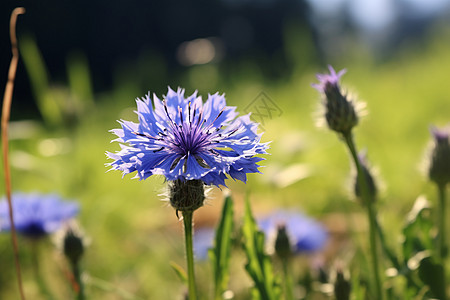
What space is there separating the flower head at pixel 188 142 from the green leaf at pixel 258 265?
214 millimetres

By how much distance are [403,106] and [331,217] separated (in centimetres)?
164

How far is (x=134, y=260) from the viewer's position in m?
2.02

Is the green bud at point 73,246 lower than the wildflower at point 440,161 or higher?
lower

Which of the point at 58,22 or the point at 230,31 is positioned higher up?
the point at 58,22

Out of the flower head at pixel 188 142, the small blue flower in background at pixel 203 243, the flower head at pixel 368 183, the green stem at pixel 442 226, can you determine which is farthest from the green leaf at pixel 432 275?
the small blue flower in background at pixel 203 243

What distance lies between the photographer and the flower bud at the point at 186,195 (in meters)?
0.80

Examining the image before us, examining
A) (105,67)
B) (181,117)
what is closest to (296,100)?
(181,117)

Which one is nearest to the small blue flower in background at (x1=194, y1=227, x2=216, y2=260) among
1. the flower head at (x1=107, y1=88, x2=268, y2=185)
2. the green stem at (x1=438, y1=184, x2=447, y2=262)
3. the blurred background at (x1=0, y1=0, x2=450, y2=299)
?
the blurred background at (x1=0, y1=0, x2=450, y2=299)

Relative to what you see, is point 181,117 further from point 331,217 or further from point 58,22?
point 58,22

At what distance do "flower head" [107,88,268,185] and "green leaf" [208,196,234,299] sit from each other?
197 millimetres

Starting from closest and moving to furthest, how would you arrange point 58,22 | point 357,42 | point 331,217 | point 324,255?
point 324,255 < point 331,217 < point 357,42 < point 58,22

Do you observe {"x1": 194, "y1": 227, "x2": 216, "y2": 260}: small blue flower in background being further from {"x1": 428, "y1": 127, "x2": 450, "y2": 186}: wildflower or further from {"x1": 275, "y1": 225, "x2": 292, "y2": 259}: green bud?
{"x1": 428, "y1": 127, "x2": 450, "y2": 186}: wildflower

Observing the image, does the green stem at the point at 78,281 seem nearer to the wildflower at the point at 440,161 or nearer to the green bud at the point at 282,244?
the green bud at the point at 282,244

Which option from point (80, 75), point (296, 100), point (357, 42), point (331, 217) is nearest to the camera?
point (331, 217)
